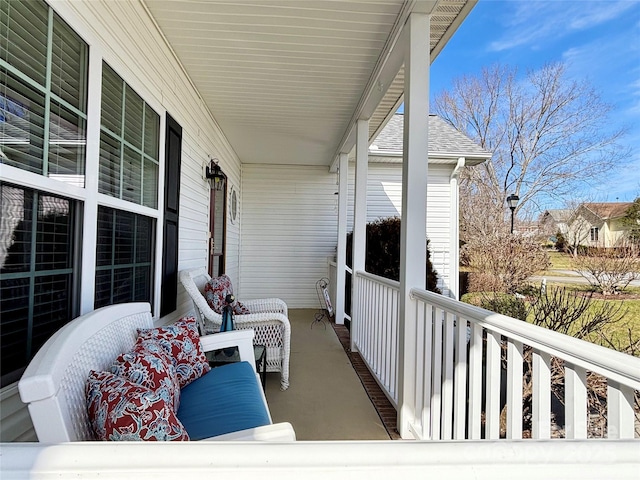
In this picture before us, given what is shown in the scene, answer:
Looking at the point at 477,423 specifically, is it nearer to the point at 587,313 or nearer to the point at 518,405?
the point at 518,405

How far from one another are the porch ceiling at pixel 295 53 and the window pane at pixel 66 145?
122 cm

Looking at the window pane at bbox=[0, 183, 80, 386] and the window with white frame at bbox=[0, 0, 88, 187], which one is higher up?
the window with white frame at bbox=[0, 0, 88, 187]

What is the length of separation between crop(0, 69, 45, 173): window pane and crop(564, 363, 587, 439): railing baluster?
193 centimetres

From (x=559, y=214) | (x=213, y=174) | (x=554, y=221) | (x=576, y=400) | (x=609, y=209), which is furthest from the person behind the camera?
(x=559, y=214)

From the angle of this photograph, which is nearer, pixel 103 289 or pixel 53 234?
pixel 53 234

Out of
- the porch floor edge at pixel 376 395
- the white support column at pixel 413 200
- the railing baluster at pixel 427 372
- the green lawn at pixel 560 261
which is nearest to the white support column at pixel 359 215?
the porch floor edge at pixel 376 395

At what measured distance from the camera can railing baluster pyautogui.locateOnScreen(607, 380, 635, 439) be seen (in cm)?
88

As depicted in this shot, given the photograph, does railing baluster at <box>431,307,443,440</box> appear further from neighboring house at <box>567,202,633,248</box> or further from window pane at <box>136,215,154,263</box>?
neighboring house at <box>567,202,633,248</box>

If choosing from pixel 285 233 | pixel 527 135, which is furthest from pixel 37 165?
pixel 527 135

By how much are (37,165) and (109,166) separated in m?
0.60

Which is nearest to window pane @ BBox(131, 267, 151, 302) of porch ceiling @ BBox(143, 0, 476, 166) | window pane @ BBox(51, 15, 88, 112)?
window pane @ BBox(51, 15, 88, 112)

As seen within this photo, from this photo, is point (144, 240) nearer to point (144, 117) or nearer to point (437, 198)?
point (144, 117)

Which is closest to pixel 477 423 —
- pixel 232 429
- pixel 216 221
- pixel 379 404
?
pixel 232 429

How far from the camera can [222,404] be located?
1666 mm
